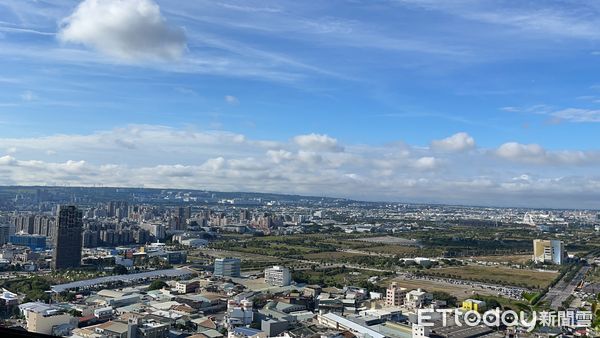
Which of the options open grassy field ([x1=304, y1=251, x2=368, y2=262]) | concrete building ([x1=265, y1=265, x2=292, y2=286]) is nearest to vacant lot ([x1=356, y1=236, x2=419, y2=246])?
open grassy field ([x1=304, y1=251, x2=368, y2=262])

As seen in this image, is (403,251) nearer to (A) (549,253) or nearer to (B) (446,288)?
(A) (549,253)

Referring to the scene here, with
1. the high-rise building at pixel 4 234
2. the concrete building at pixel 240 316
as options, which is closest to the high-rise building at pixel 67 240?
the high-rise building at pixel 4 234

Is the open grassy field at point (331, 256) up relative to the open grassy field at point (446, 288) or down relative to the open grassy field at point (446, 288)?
up

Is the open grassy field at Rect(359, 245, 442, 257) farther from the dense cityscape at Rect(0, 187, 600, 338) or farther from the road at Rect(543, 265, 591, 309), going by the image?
the road at Rect(543, 265, 591, 309)

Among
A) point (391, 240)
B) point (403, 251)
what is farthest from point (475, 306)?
point (391, 240)

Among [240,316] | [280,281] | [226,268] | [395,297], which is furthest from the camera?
[226,268]

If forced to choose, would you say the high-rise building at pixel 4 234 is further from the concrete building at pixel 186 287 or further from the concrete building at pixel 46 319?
the concrete building at pixel 46 319
